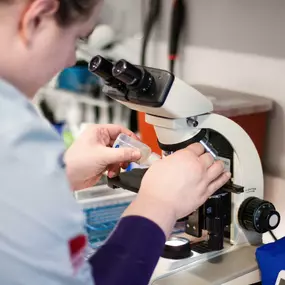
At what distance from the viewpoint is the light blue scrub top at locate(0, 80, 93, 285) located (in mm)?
498

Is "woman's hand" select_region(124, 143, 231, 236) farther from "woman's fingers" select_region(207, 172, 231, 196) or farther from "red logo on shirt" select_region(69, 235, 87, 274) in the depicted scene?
"red logo on shirt" select_region(69, 235, 87, 274)

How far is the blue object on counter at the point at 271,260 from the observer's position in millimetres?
822

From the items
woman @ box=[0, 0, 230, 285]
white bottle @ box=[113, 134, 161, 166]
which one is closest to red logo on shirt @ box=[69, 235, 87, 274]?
woman @ box=[0, 0, 230, 285]

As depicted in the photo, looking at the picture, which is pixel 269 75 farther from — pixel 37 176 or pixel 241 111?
pixel 37 176

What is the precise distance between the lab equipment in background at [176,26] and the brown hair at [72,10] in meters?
0.83

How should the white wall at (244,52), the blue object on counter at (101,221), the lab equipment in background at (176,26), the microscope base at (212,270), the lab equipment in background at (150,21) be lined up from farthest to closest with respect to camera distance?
the lab equipment in background at (150,21) → the lab equipment in background at (176,26) → the white wall at (244,52) → the blue object on counter at (101,221) → the microscope base at (212,270)

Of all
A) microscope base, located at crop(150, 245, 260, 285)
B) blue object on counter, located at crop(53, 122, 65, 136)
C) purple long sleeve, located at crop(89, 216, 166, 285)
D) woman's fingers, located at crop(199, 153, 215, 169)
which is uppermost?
woman's fingers, located at crop(199, 153, 215, 169)

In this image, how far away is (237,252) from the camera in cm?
92

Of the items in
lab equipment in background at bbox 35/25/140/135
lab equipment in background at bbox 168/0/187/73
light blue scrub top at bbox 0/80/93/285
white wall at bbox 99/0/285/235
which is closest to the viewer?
light blue scrub top at bbox 0/80/93/285

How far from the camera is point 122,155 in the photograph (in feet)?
2.80

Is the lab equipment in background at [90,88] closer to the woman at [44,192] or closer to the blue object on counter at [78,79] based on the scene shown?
the blue object on counter at [78,79]

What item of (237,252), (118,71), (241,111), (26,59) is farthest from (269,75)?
(26,59)

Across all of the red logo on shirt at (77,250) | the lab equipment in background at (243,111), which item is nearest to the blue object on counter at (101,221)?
the lab equipment in background at (243,111)

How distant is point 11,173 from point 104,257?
0.58ft
